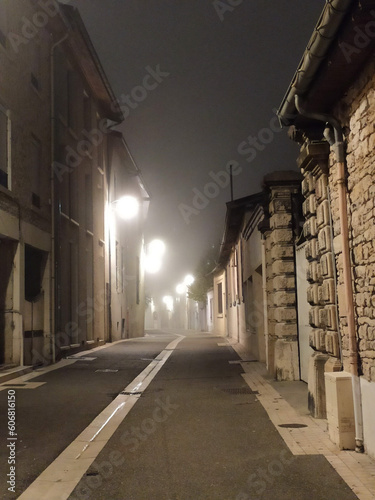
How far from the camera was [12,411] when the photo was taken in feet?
26.9

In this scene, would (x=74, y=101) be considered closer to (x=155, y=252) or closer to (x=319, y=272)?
(x=319, y=272)

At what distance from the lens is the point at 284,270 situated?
11336 mm

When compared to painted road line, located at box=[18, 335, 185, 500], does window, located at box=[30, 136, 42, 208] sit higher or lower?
higher

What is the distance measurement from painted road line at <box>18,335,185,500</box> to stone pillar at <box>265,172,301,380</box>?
11.3 feet

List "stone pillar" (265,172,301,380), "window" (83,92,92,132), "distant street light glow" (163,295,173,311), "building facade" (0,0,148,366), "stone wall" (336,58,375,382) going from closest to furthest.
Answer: "stone wall" (336,58,375,382) → "stone pillar" (265,172,301,380) → "building facade" (0,0,148,366) → "window" (83,92,92,132) → "distant street light glow" (163,295,173,311)

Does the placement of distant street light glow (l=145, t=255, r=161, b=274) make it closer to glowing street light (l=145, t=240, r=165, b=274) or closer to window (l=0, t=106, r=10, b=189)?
glowing street light (l=145, t=240, r=165, b=274)

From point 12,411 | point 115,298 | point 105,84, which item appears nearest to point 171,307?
point 115,298

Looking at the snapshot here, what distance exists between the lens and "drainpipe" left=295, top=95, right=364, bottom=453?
19.1 ft

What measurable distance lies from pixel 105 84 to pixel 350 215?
1822cm

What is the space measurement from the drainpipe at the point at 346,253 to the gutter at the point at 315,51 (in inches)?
10.7

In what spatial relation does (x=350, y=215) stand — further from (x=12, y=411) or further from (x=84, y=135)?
(x=84, y=135)

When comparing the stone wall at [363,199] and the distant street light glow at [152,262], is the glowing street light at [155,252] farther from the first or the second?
the stone wall at [363,199]

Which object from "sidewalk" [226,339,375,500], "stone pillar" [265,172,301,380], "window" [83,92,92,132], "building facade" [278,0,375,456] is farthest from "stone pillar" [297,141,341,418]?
"window" [83,92,92,132]

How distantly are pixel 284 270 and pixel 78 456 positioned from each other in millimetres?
6749
